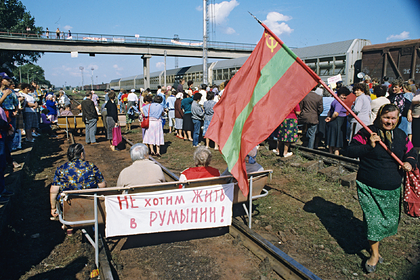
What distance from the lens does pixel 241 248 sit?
13.7 ft

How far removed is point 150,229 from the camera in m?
3.86

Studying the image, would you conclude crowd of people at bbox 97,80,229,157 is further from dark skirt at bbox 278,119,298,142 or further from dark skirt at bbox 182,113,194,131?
dark skirt at bbox 278,119,298,142

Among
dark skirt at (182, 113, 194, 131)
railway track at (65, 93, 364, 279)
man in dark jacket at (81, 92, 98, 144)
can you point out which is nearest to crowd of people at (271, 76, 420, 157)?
railway track at (65, 93, 364, 279)

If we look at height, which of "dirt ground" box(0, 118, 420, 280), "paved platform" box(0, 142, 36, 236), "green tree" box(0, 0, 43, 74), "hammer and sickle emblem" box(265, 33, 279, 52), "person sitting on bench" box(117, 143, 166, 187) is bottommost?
"dirt ground" box(0, 118, 420, 280)

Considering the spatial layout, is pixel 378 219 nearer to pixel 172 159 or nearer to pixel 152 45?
pixel 172 159

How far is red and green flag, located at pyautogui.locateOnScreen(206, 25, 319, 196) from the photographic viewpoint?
3.60 metres

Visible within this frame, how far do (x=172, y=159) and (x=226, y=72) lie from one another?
18.2 m

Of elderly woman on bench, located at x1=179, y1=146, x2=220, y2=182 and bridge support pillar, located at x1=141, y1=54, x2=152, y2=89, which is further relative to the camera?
bridge support pillar, located at x1=141, y1=54, x2=152, y2=89

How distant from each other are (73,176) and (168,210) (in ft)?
4.55

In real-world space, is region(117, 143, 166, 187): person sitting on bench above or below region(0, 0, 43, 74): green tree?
below

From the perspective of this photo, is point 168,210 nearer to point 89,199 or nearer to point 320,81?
point 89,199

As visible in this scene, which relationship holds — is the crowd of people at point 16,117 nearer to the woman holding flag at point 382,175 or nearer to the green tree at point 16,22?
the woman holding flag at point 382,175

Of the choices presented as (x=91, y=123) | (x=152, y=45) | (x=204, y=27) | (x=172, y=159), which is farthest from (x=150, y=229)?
(x=152, y=45)

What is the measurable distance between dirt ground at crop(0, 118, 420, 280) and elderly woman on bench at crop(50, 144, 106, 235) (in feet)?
2.37
